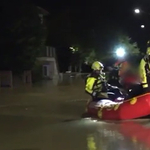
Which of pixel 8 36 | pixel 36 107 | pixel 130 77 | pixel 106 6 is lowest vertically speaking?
pixel 36 107

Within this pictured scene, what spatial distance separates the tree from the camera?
114 ft

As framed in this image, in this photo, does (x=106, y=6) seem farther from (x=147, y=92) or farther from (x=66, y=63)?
(x=147, y=92)

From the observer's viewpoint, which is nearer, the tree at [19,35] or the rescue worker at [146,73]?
the rescue worker at [146,73]

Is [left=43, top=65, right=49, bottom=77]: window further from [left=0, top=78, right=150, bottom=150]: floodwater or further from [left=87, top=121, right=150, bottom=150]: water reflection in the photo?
[left=87, top=121, right=150, bottom=150]: water reflection

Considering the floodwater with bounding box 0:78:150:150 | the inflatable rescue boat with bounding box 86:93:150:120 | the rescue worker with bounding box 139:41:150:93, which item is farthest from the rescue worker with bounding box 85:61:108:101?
the rescue worker with bounding box 139:41:150:93

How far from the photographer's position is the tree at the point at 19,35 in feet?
114

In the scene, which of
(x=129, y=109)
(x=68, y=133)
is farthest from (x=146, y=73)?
(x=68, y=133)

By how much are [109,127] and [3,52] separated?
25129mm

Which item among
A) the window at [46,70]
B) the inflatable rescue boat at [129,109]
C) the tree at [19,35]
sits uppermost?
the tree at [19,35]

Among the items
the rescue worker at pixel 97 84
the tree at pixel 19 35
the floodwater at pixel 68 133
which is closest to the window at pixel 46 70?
the tree at pixel 19 35

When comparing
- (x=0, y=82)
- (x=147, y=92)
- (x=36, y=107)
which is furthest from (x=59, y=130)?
(x=0, y=82)

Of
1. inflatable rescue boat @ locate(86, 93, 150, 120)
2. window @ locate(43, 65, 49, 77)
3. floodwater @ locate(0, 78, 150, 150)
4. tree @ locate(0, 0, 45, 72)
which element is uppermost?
tree @ locate(0, 0, 45, 72)

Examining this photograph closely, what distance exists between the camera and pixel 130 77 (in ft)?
50.0

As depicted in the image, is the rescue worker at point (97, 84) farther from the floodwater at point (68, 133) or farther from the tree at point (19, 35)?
the tree at point (19, 35)
